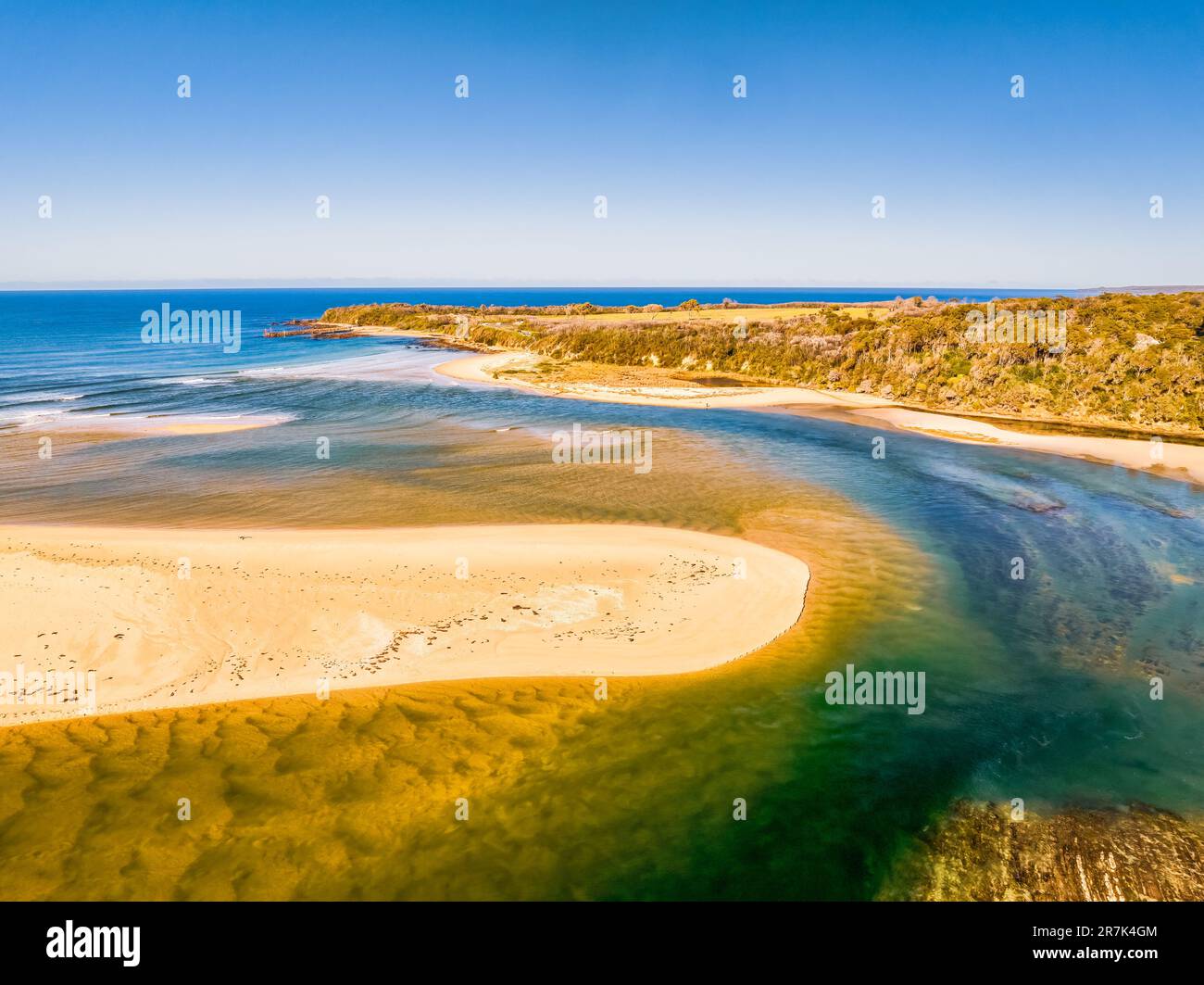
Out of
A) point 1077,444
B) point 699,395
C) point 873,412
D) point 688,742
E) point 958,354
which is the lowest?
point 688,742

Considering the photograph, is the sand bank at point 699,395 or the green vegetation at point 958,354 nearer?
the green vegetation at point 958,354

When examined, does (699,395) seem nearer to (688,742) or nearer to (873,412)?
(873,412)

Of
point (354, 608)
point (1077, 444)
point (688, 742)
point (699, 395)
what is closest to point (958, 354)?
point (1077, 444)

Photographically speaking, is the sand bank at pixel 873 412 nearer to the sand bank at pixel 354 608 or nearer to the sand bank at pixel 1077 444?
the sand bank at pixel 1077 444

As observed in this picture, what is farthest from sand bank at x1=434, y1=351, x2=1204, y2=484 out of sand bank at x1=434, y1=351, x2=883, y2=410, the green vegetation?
the green vegetation

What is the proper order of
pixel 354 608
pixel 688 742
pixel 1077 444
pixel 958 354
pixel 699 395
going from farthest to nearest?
pixel 699 395 → pixel 958 354 → pixel 1077 444 → pixel 354 608 → pixel 688 742

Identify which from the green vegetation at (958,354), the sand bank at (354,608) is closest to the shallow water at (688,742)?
the sand bank at (354,608)
